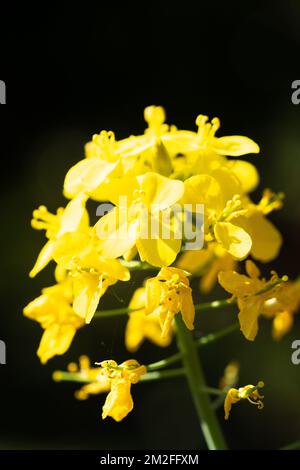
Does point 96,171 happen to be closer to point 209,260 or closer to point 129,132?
point 209,260

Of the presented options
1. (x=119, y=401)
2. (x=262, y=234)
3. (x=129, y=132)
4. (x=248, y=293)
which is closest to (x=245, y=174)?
(x=262, y=234)

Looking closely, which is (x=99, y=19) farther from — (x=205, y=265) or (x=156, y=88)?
(x=205, y=265)

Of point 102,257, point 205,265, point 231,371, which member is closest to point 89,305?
point 102,257

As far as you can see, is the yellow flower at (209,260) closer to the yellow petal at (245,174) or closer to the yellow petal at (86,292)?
the yellow petal at (245,174)

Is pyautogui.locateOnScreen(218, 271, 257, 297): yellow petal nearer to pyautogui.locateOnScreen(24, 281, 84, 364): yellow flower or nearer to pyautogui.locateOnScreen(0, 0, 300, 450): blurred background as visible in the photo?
pyautogui.locateOnScreen(24, 281, 84, 364): yellow flower

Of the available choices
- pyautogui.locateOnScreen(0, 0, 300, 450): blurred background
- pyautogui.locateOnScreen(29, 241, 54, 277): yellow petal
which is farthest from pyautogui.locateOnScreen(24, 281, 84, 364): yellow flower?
pyautogui.locateOnScreen(0, 0, 300, 450): blurred background
